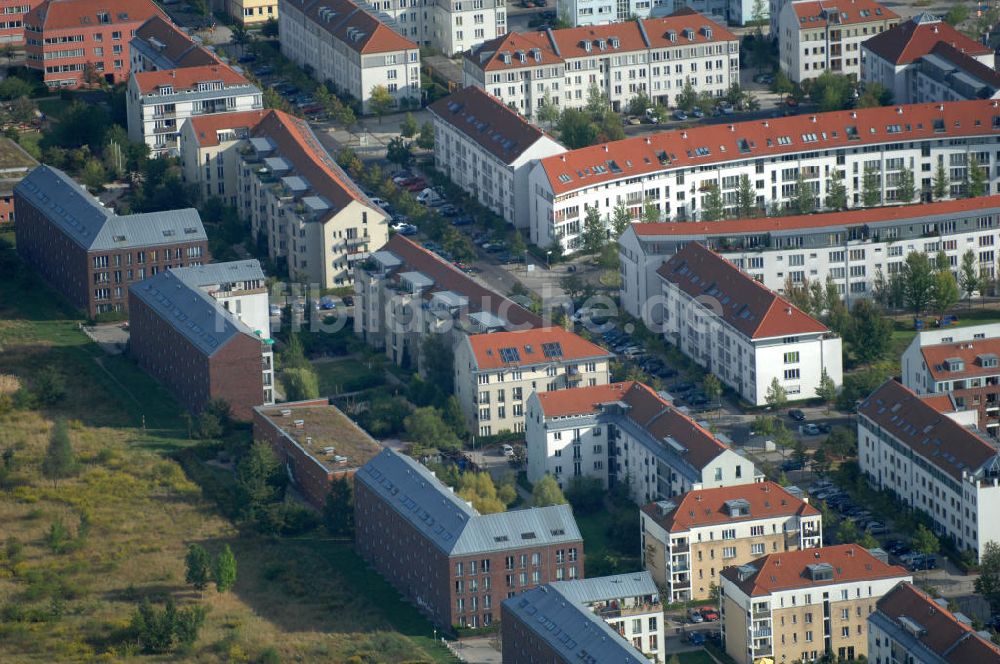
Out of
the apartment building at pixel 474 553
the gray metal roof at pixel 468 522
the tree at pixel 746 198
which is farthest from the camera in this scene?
the tree at pixel 746 198

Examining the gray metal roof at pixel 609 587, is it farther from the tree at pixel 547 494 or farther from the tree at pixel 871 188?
the tree at pixel 871 188

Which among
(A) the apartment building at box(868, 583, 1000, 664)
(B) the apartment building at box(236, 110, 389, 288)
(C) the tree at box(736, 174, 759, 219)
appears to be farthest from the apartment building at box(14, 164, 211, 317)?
(A) the apartment building at box(868, 583, 1000, 664)

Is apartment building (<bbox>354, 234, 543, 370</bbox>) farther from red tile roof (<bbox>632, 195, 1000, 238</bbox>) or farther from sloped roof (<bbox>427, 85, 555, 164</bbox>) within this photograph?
sloped roof (<bbox>427, 85, 555, 164</bbox>)

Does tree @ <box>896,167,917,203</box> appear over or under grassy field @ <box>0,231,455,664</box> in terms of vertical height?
over

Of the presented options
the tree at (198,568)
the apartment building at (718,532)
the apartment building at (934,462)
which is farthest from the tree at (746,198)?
the tree at (198,568)

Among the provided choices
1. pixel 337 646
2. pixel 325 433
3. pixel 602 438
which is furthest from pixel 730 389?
pixel 337 646

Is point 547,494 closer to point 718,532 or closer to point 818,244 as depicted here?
point 718,532
